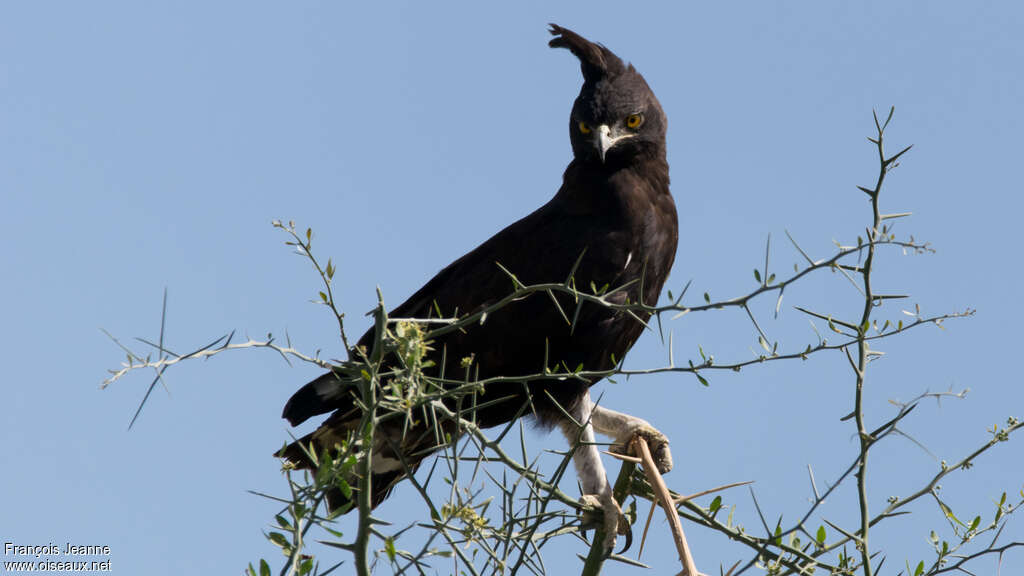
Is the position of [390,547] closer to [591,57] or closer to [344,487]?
[344,487]

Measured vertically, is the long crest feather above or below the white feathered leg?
above

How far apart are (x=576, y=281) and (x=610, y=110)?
0.97 m

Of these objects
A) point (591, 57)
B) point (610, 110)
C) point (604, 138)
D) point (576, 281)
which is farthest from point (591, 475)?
point (591, 57)

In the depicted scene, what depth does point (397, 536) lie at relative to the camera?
2.20 m

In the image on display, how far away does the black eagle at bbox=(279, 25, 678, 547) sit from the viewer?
14.7 ft

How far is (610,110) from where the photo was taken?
5043mm

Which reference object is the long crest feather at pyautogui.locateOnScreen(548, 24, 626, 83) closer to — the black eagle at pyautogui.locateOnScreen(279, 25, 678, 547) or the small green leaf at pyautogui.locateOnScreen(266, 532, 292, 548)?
the black eagle at pyautogui.locateOnScreen(279, 25, 678, 547)

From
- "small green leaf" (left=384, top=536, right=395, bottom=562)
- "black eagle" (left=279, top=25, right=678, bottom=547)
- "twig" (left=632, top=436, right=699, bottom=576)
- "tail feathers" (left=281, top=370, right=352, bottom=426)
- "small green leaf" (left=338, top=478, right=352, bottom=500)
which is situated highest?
"black eagle" (left=279, top=25, right=678, bottom=547)

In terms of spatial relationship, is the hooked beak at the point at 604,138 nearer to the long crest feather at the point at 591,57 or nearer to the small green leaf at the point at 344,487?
the long crest feather at the point at 591,57

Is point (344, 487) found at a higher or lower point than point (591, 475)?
lower

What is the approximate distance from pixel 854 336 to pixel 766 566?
2.06 feet

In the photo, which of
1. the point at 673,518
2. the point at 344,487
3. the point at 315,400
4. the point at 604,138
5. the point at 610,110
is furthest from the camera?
the point at 610,110

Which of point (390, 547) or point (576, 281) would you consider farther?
point (576, 281)

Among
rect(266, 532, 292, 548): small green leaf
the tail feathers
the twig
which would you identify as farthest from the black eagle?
rect(266, 532, 292, 548): small green leaf
